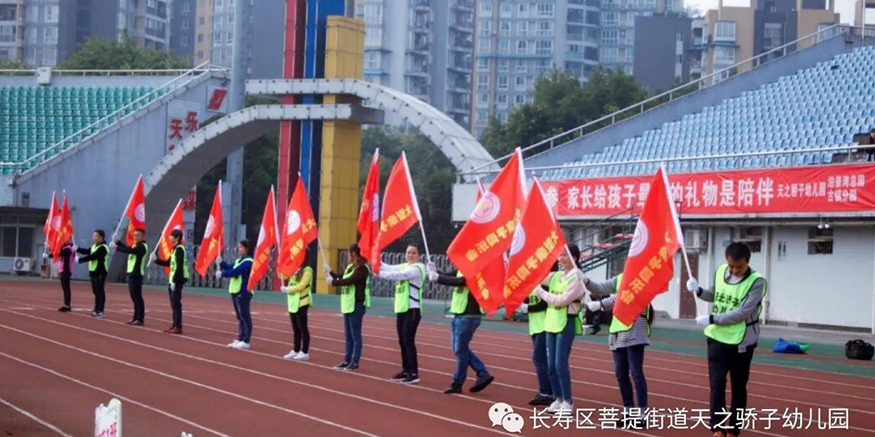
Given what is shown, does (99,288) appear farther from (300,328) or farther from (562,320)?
(562,320)

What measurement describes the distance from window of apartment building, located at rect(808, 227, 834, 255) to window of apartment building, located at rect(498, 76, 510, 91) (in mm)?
93741

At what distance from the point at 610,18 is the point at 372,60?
24.0 m

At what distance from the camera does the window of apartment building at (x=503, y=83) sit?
4906 inches

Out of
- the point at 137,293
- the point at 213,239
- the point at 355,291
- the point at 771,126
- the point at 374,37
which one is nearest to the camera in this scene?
the point at 355,291

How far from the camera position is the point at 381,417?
1340cm

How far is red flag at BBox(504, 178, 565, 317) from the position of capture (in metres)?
13.5

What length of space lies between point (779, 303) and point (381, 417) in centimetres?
2101

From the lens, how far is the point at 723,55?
104625 mm

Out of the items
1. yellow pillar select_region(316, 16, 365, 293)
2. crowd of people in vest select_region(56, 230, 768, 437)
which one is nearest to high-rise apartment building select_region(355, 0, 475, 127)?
yellow pillar select_region(316, 16, 365, 293)

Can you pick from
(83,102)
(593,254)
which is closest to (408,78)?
(83,102)

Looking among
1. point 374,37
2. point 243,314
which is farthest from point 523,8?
point 243,314

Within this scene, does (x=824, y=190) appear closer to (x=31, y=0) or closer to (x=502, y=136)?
(x=502, y=136)

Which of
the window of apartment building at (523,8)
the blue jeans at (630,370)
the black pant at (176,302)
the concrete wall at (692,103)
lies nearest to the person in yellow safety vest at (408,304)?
the blue jeans at (630,370)

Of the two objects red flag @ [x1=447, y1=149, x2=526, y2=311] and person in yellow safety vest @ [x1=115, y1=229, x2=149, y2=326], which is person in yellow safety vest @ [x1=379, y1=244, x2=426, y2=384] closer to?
red flag @ [x1=447, y1=149, x2=526, y2=311]
